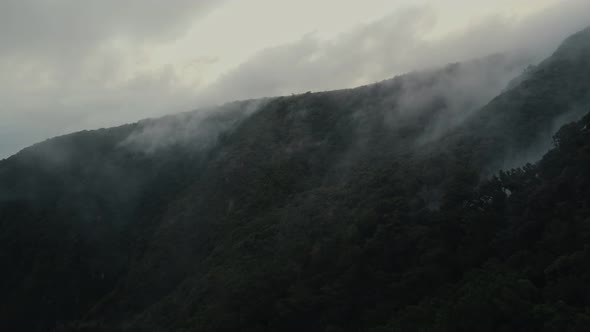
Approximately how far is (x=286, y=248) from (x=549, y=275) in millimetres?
23282

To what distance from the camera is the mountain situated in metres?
26.1

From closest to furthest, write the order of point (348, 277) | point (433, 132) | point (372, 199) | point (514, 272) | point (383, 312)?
1. point (514, 272)
2. point (383, 312)
3. point (348, 277)
4. point (372, 199)
5. point (433, 132)

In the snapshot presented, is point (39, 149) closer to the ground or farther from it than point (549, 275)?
farther from it

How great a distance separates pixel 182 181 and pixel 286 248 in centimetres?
3447

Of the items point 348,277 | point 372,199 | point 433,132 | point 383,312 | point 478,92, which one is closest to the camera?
point 383,312

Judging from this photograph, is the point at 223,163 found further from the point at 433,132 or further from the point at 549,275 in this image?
the point at 549,275

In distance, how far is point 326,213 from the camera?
43.6 metres

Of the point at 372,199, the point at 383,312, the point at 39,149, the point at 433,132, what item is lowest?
the point at 383,312

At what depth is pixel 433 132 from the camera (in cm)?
5184

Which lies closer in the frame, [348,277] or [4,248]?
[348,277]

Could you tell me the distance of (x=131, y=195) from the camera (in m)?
76.9

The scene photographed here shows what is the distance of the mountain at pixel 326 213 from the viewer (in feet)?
85.6

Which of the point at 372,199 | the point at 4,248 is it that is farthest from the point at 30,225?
the point at 372,199

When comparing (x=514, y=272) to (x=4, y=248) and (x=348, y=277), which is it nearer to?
(x=348, y=277)
